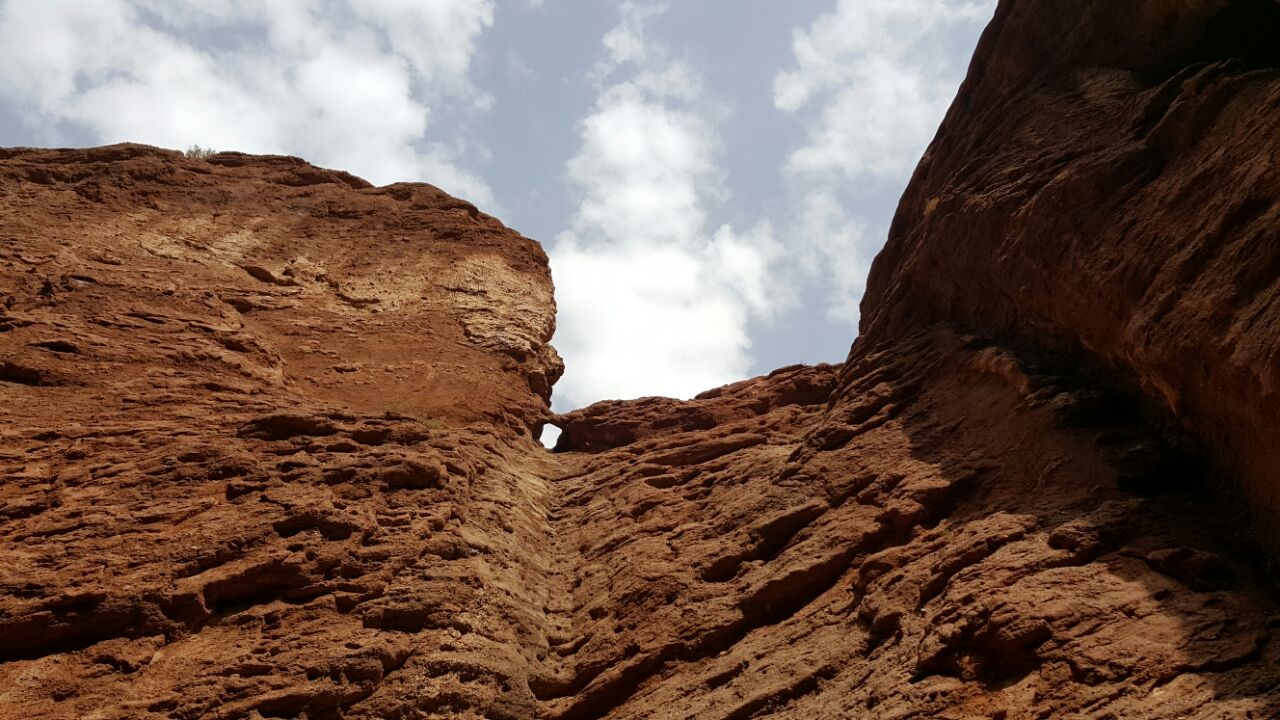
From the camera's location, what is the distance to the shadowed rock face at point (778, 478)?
8.60 metres

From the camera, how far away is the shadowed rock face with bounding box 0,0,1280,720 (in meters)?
8.60

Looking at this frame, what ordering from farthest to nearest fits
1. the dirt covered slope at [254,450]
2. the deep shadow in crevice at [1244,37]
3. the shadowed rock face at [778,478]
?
1. the deep shadow in crevice at [1244,37]
2. the dirt covered slope at [254,450]
3. the shadowed rock face at [778,478]

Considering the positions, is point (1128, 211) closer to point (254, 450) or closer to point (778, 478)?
point (778, 478)

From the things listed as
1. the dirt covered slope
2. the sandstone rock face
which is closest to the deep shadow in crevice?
the sandstone rock face

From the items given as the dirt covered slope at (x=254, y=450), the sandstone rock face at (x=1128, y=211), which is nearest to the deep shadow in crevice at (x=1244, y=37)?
the sandstone rock face at (x=1128, y=211)

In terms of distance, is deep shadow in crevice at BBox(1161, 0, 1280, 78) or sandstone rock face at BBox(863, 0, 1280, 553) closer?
sandstone rock face at BBox(863, 0, 1280, 553)

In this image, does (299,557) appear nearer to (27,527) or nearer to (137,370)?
(27,527)

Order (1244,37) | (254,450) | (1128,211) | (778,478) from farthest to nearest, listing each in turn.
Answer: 1. (778,478)
2. (254,450)
3. (1244,37)
4. (1128,211)

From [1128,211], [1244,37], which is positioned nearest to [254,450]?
[1128,211]

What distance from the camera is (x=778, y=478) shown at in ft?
45.8

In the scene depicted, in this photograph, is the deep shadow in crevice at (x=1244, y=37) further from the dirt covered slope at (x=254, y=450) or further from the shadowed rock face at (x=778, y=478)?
the dirt covered slope at (x=254, y=450)

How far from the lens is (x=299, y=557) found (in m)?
11.6

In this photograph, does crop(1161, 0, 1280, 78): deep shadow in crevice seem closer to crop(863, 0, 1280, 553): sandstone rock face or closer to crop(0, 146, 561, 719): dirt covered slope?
crop(863, 0, 1280, 553): sandstone rock face

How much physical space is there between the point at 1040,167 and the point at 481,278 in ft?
38.2
